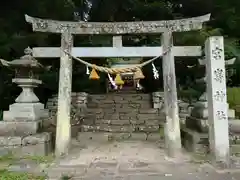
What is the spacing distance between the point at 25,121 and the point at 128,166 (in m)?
2.75

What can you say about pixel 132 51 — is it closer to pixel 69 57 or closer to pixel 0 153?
pixel 69 57

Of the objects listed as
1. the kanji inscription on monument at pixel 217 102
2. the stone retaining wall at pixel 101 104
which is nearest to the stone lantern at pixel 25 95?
the stone retaining wall at pixel 101 104

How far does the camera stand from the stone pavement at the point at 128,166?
17.4 feet

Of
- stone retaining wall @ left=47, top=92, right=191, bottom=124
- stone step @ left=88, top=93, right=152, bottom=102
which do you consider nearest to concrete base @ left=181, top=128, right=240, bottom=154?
stone retaining wall @ left=47, top=92, right=191, bottom=124

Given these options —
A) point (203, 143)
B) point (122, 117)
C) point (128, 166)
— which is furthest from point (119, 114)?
point (128, 166)

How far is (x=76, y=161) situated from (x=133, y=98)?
6869mm

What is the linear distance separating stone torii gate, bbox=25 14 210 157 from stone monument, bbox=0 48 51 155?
0.49 meters

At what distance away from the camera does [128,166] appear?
605cm

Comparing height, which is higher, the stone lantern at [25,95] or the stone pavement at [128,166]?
the stone lantern at [25,95]

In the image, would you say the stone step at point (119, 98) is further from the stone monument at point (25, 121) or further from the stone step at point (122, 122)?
the stone monument at point (25, 121)

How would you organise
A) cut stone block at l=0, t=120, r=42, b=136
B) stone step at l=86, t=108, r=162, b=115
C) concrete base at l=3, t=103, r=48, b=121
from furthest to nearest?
stone step at l=86, t=108, r=162, b=115 → concrete base at l=3, t=103, r=48, b=121 → cut stone block at l=0, t=120, r=42, b=136

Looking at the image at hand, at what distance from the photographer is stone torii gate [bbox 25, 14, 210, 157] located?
271 inches

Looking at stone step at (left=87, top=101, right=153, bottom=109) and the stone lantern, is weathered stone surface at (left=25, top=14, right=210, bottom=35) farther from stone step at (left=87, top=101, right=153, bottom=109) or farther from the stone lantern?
stone step at (left=87, top=101, right=153, bottom=109)

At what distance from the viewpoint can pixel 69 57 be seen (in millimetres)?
7023
